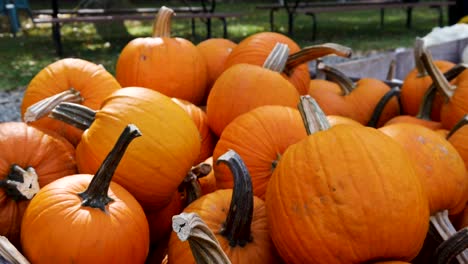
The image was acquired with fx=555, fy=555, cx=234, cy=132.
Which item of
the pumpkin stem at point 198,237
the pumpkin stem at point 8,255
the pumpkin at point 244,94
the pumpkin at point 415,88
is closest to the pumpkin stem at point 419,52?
the pumpkin at point 415,88

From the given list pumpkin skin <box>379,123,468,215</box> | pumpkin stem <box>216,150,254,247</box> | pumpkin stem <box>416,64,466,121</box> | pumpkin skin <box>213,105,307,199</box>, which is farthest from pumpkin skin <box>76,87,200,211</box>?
pumpkin stem <box>416,64,466,121</box>

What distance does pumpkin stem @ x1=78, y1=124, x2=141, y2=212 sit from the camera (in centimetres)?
125

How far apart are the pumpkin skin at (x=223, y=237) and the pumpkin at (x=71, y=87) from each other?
67 cm

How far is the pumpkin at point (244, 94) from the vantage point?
1948 millimetres

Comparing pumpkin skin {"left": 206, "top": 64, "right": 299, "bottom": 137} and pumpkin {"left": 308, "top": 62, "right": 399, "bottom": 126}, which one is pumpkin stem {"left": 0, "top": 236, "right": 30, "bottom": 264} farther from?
pumpkin {"left": 308, "top": 62, "right": 399, "bottom": 126}

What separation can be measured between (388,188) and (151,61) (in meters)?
1.34

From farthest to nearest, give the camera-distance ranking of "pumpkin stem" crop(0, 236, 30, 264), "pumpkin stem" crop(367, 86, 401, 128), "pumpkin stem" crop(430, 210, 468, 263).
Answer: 1. "pumpkin stem" crop(367, 86, 401, 128)
2. "pumpkin stem" crop(430, 210, 468, 263)
3. "pumpkin stem" crop(0, 236, 30, 264)

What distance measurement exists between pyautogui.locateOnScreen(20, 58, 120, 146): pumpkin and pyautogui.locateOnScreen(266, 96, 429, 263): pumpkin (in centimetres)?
90

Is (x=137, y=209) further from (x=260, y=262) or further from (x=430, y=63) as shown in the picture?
(x=430, y=63)

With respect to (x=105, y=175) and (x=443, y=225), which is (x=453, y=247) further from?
(x=105, y=175)

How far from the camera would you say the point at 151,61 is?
7.47 ft

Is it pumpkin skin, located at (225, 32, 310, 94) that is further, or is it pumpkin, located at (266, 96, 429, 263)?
pumpkin skin, located at (225, 32, 310, 94)

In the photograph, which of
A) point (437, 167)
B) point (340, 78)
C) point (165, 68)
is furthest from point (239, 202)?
point (340, 78)

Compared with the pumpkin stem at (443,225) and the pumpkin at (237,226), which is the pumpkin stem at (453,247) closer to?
the pumpkin stem at (443,225)
